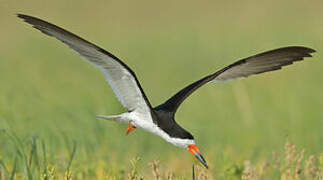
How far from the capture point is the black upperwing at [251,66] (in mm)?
4066

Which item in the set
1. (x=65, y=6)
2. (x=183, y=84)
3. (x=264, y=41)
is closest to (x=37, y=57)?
(x=183, y=84)

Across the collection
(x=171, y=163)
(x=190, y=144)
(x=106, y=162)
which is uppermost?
(x=190, y=144)

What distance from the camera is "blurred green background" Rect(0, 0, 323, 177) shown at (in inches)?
217

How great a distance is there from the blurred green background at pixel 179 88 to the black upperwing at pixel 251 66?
2.00 feet

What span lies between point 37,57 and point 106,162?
5.46 m

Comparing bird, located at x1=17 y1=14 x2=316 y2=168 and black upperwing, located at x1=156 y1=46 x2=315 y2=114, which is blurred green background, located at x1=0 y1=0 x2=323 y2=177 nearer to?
black upperwing, located at x1=156 y1=46 x2=315 y2=114

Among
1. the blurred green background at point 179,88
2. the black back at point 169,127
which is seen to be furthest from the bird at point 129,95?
the blurred green background at point 179,88

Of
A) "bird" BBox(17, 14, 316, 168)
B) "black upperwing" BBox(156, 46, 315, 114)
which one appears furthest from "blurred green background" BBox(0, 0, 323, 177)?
"bird" BBox(17, 14, 316, 168)

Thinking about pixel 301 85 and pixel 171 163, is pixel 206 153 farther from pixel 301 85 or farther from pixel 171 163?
pixel 301 85

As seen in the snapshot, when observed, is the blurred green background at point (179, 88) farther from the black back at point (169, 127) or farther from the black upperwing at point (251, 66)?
the black back at point (169, 127)

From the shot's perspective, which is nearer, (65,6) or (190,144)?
(190,144)

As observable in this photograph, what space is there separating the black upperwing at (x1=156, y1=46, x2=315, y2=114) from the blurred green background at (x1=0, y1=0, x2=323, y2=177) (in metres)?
0.61

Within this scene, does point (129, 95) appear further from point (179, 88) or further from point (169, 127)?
point (179, 88)

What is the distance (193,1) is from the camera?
53.2 feet
